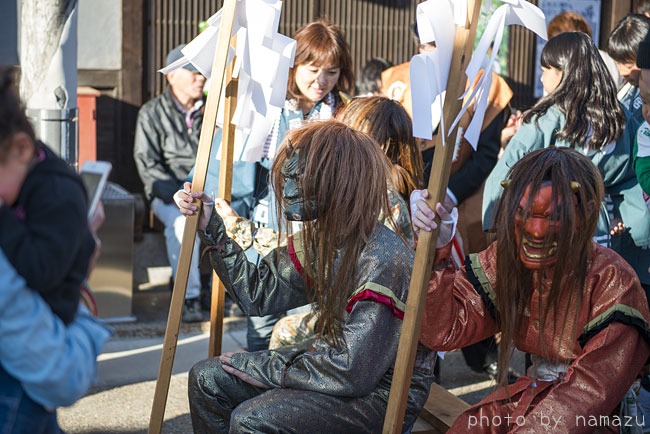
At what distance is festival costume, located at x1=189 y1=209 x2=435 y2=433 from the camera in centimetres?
279

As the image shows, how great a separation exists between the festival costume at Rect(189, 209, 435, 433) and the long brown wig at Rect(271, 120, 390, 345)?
0.04m

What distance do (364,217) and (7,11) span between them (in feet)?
13.6

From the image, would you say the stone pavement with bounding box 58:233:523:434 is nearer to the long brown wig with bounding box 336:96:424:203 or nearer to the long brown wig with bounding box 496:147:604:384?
the long brown wig with bounding box 336:96:424:203

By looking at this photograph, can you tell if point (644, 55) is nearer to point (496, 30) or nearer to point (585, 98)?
point (585, 98)

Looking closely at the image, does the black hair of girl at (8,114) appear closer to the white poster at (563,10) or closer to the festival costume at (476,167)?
the festival costume at (476,167)

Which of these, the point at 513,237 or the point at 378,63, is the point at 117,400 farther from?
the point at 378,63

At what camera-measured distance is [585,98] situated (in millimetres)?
3934

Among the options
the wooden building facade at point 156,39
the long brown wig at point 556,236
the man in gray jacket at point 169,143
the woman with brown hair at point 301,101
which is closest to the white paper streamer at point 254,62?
the woman with brown hair at point 301,101

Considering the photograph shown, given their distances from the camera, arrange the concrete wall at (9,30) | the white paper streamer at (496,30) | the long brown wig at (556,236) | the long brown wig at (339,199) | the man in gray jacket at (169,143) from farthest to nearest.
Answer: the man in gray jacket at (169,143) → the concrete wall at (9,30) → the white paper streamer at (496,30) → the long brown wig at (339,199) → the long brown wig at (556,236)

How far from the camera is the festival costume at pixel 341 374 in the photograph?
279 cm

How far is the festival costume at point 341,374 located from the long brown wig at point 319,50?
139 cm

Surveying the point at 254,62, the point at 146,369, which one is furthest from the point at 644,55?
the point at 146,369

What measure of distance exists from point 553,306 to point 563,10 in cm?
560

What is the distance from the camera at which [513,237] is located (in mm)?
2713
